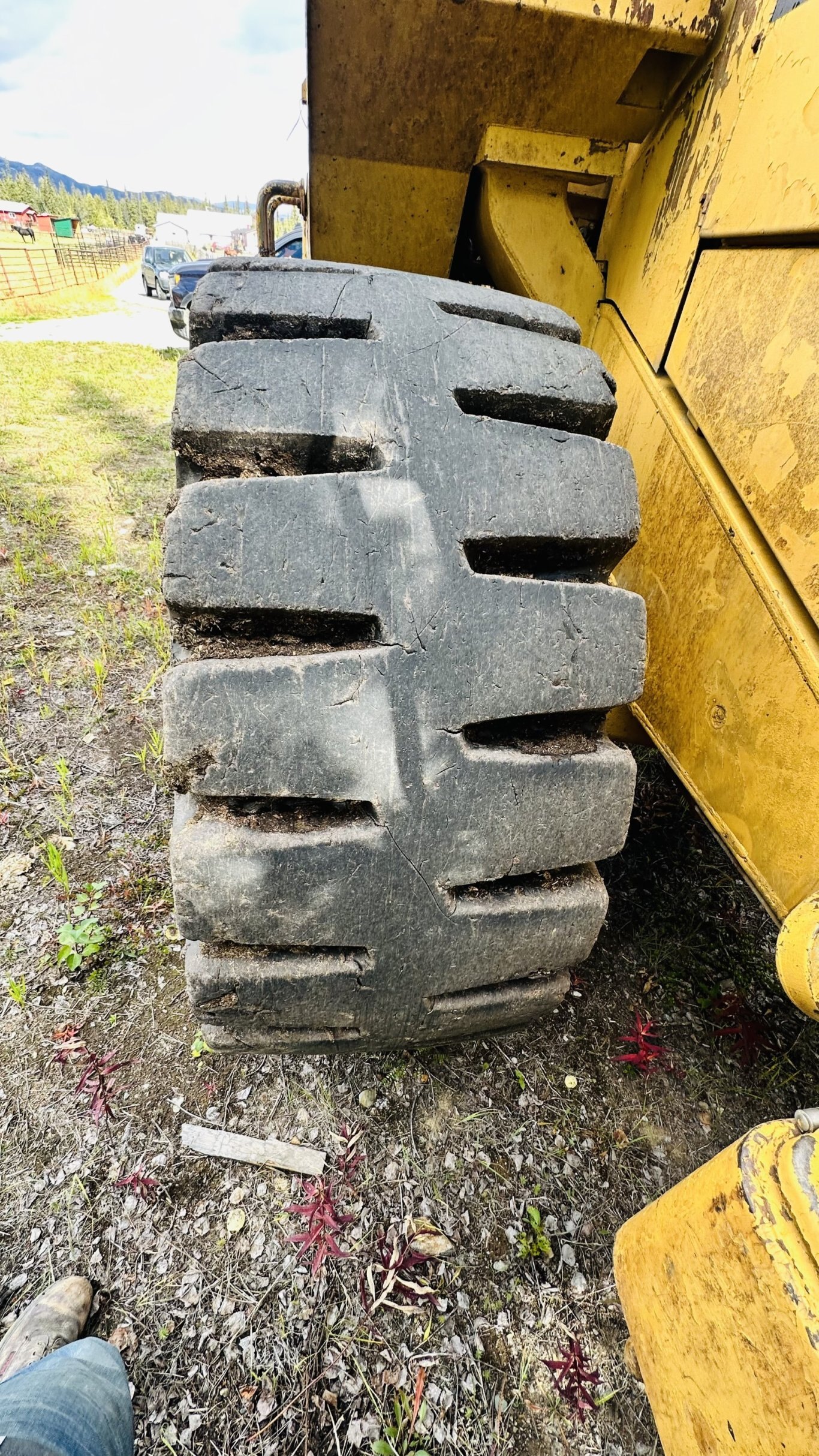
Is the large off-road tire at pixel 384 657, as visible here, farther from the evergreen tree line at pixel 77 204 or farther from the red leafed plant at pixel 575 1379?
the evergreen tree line at pixel 77 204

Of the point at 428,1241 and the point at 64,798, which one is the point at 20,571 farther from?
the point at 428,1241

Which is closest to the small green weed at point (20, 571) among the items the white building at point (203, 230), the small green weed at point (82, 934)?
the small green weed at point (82, 934)

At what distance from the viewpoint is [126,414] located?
5902 millimetres

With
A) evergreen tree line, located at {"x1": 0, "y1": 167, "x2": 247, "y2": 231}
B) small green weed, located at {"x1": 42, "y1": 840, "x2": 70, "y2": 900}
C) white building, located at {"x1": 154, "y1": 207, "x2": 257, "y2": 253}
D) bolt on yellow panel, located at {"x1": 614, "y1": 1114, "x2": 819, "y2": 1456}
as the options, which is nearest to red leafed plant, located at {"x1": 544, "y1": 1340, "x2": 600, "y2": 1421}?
bolt on yellow panel, located at {"x1": 614, "y1": 1114, "x2": 819, "y2": 1456}

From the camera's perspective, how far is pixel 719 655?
1.13 meters

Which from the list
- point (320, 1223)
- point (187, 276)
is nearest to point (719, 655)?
point (320, 1223)

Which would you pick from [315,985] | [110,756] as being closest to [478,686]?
[315,985]

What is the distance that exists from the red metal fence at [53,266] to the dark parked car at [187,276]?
3449 millimetres

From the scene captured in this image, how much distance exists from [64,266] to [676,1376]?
28.1m

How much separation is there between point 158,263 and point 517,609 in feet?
83.1

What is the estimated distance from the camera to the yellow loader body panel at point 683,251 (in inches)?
37.7

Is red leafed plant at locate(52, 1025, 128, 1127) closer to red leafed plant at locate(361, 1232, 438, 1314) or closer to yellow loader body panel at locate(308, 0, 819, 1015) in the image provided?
red leafed plant at locate(361, 1232, 438, 1314)

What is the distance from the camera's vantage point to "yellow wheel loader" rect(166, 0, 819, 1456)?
3.01ft

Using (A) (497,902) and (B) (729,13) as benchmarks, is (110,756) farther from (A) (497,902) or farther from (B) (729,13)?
(B) (729,13)
